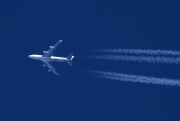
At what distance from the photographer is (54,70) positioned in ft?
584

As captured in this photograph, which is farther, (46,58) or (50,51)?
(50,51)

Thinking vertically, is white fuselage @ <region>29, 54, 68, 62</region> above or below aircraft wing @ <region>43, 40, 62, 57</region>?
below

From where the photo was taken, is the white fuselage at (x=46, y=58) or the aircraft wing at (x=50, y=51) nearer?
the white fuselage at (x=46, y=58)

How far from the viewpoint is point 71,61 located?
556ft

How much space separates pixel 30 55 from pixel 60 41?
30.2ft

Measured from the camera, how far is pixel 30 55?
17412cm

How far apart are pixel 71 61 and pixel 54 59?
196 inches

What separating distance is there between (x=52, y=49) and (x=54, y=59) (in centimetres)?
367

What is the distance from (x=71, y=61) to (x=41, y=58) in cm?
918

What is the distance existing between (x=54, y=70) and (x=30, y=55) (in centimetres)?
842

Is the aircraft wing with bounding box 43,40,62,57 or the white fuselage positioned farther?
the aircraft wing with bounding box 43,40,62,57

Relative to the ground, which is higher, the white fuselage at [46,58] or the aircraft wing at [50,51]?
the aircraft wing at [50,51]

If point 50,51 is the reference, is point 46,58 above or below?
below

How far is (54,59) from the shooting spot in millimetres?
171250
